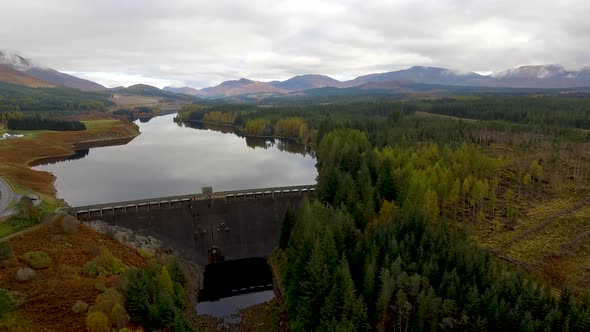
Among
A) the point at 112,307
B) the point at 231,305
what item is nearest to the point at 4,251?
the point at 112,307

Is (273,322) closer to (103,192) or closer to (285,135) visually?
(103,192)

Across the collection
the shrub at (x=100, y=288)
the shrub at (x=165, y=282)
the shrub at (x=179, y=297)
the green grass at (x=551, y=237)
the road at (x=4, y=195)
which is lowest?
the green grass at (x=551, y=237)

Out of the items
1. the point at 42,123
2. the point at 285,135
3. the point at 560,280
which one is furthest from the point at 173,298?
the point at 42,123

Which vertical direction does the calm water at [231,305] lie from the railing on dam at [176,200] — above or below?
below

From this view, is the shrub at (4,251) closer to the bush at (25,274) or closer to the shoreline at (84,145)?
the bush at (25,274)

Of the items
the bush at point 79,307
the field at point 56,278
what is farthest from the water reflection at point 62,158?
the bush at point 79,307

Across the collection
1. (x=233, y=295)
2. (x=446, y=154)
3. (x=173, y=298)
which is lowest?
(x=233, y=295)
